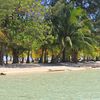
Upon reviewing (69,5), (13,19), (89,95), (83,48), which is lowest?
(89,95)

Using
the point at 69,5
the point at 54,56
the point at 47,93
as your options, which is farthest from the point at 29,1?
the point at 47,93

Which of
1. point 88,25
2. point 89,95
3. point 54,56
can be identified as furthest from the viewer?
point 54,56

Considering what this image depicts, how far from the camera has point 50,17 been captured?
1549 inches

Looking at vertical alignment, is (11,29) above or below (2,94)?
above

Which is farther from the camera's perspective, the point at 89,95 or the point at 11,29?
the point at 11,29

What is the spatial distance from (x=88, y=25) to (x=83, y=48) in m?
3.37

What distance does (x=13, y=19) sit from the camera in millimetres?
33656

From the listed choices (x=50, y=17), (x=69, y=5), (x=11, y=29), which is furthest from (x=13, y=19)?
(x=69, y=5)

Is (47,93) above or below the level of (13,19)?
below

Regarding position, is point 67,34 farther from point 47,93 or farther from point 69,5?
point 47,93

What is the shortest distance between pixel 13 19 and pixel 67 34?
885 cm

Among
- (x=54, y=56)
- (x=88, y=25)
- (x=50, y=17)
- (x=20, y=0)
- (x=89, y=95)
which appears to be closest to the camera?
(x=89, y=95)

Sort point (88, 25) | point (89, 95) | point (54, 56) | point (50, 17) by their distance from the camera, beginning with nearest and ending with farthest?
point (89, 95), point (50, 17), point (88, 25), point (54, 56)

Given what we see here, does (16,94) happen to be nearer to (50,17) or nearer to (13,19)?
(13,19)
